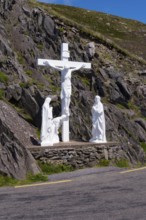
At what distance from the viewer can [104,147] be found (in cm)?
1564

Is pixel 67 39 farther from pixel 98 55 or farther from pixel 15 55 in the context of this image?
pixel 15 55

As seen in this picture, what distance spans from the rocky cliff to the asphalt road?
457cm

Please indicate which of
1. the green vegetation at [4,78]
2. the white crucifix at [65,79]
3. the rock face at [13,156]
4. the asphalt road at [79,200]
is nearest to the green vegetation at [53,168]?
the rock face at [13,156]

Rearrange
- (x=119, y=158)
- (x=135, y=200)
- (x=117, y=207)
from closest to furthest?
(x=117, y=207) < (x=135, y=200) < (x=119, y=158)

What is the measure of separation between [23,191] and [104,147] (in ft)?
21.3

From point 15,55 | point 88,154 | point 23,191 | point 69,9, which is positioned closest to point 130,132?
point 88,154

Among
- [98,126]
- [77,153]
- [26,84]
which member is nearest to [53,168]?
[77,153]

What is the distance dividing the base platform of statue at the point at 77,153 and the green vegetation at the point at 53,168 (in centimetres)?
13

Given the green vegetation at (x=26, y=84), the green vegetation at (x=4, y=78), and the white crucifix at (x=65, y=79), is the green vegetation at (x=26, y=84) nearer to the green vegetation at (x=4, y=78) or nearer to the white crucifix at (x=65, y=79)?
the green vegetation at (x=4, y=78)

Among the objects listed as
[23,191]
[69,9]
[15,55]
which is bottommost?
[23,191]

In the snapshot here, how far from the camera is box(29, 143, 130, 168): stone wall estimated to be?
13.7 m

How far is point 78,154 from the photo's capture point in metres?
14.7

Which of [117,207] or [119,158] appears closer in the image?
[117,207]

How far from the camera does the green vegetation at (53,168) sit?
1342 cm
